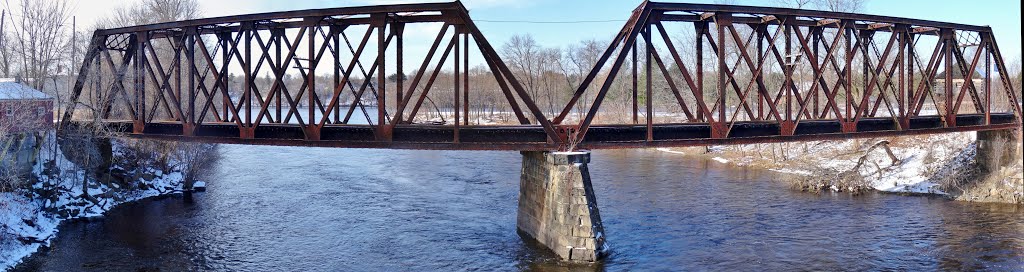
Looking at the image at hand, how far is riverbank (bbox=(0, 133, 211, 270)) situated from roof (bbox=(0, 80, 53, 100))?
193 cm

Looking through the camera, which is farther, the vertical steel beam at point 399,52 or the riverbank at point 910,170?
the riverbank at point 910,170

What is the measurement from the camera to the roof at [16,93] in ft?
98.1

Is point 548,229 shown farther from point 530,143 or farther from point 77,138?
point 77,138

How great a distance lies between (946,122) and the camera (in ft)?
93.7

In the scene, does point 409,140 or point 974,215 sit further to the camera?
point 974,215

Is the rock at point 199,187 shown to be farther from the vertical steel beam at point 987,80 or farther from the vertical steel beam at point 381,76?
the vertical steel beam at point 987,80

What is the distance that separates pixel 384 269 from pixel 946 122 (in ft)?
76.0

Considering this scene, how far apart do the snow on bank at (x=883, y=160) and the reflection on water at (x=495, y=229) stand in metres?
2.48

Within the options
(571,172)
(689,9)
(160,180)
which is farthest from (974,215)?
(160,180)

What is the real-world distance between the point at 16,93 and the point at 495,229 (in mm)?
22367

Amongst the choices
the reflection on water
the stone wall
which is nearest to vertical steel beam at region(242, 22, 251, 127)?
the reflection on water

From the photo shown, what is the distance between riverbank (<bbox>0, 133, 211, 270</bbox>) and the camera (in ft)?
74.5

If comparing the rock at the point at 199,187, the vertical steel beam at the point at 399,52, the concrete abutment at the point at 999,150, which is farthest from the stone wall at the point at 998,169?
the rock at the point at 199,187

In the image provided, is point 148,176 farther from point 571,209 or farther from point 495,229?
point 571,209
